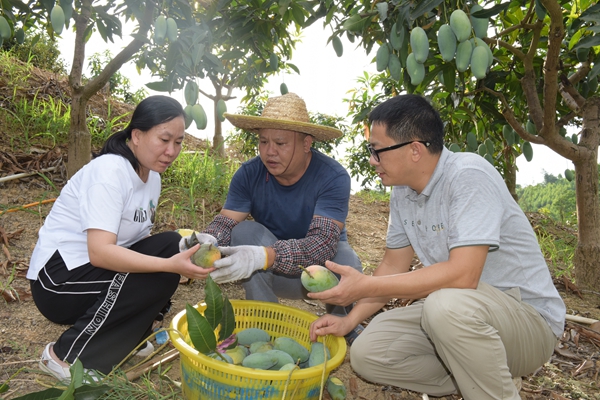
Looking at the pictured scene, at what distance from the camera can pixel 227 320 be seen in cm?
139

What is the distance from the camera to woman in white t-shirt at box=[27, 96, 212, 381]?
1.50 metres

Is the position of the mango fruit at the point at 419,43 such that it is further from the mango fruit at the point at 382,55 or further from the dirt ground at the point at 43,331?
the dirt ground at the point at 43,331

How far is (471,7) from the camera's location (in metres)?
1.71

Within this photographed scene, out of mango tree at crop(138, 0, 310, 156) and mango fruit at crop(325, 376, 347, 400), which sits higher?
mango tree at crop(138, 0, 310, 156)

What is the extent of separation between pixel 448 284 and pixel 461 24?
2.73 feet

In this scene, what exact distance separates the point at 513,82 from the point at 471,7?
3.59 ft

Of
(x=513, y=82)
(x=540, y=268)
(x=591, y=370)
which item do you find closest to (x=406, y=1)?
(x=540, y=268)

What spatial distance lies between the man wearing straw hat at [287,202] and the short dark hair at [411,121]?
1.52 ft

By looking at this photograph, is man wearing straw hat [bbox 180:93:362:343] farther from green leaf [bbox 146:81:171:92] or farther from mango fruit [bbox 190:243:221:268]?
green leaf [bbox 146:81:171:92]

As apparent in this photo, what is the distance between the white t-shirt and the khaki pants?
89 cm

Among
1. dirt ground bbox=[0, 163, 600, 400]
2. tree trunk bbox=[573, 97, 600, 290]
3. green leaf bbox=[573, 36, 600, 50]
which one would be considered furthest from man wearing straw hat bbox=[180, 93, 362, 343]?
tree trunk bbox=[573, 97, 600, 290]

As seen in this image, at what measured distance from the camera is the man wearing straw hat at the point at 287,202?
183 cm

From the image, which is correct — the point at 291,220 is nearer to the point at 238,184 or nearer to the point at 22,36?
the point at 238,184

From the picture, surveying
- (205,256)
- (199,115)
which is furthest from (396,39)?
(205,256)
